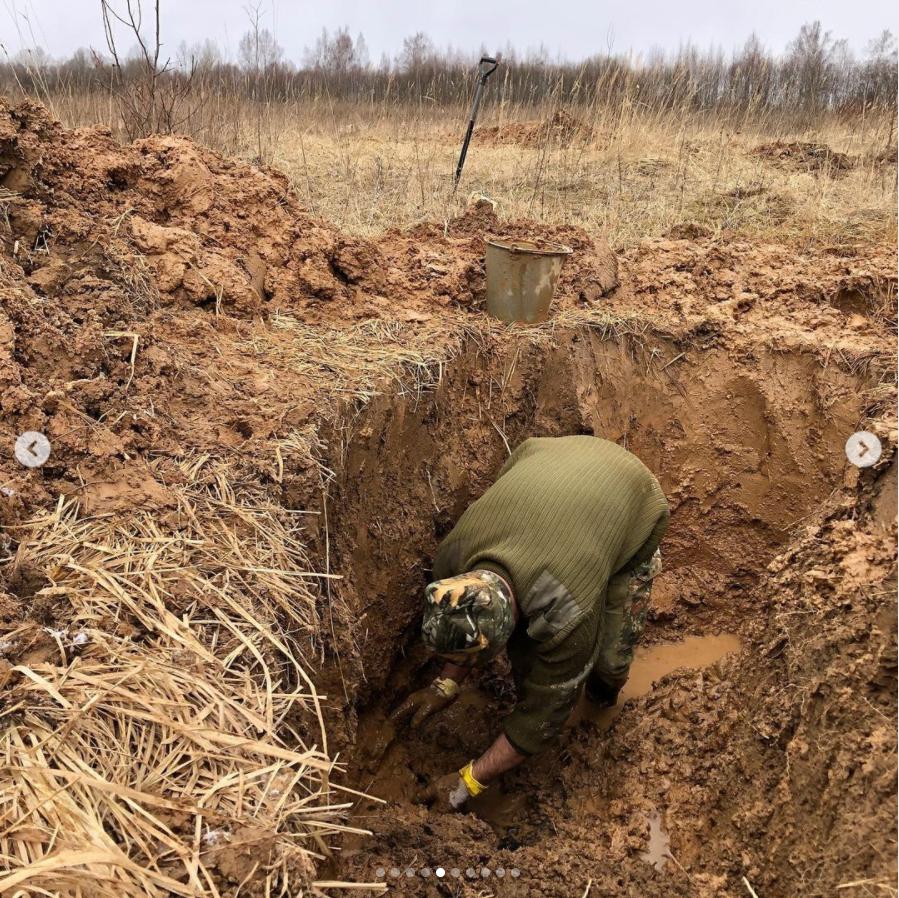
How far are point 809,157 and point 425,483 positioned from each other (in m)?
7.05

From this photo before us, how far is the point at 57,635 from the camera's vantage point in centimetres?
166

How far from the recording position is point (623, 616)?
331cm

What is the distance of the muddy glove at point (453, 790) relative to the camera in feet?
9.87

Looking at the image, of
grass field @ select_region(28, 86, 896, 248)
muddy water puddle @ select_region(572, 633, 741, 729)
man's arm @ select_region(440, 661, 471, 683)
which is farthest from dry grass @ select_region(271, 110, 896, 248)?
man's arm @ select_region(440, 661, 471, 683)

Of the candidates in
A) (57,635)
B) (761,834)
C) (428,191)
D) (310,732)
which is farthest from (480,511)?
(428,191)

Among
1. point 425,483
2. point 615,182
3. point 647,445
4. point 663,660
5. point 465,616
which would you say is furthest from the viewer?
point 615,182

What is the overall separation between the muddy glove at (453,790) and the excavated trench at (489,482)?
9cm

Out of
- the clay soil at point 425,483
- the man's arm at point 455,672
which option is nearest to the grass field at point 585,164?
the clay soil at point 425,483

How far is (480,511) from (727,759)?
1337mm

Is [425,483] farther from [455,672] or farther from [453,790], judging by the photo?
[453,790]

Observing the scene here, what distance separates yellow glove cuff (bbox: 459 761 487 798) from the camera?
3.00 meters

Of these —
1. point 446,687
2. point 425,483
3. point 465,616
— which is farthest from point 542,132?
point 465,616

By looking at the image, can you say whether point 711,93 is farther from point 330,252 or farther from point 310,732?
point 310,732

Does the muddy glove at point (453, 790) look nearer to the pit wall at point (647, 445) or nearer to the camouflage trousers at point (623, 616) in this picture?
the pit wall at point (647, 445)
